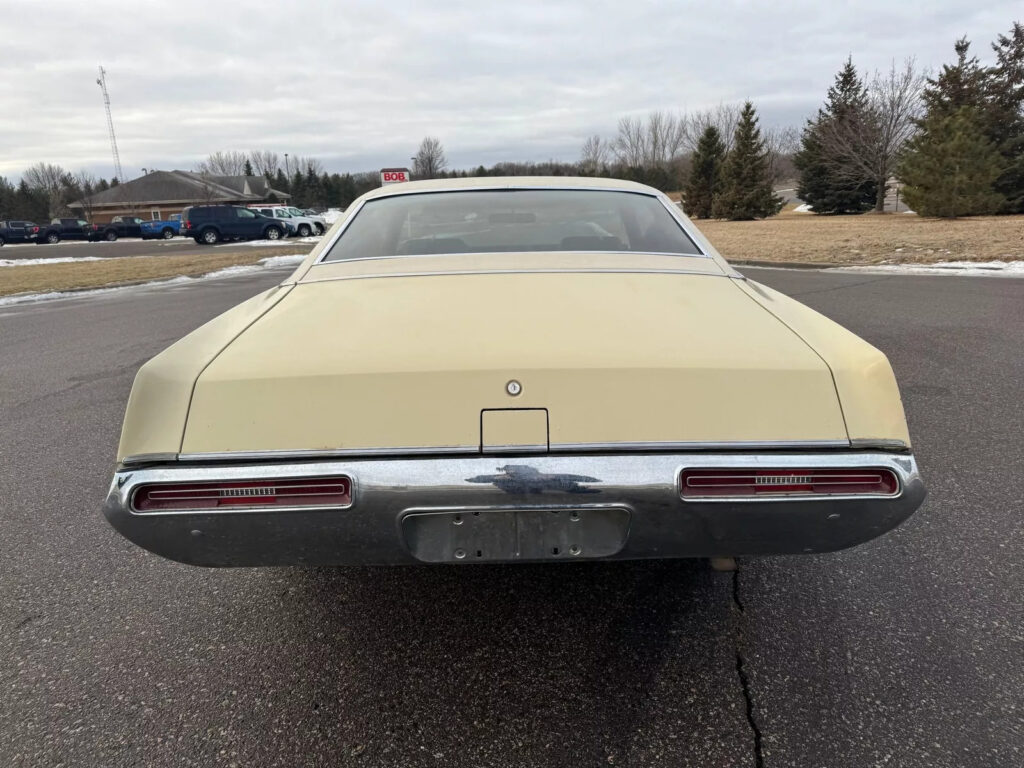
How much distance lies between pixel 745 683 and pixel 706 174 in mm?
42540

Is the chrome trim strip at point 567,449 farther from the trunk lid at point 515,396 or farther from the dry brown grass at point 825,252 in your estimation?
the dry brown grass at point 825,252

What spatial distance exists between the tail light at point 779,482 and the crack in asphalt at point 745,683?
67cm

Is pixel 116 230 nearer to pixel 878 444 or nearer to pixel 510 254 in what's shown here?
pixel 510 254

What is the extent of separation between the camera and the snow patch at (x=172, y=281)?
1243cm

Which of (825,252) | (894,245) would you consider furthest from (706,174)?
(825,252)

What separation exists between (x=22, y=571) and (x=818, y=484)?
9.69 ft

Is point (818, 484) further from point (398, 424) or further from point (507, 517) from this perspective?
point (398, 424)

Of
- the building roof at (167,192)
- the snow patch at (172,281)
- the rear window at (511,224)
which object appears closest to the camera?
the rear window at (511,224)

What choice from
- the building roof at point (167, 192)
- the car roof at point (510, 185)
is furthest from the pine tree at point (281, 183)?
the car roof at point (510, 185)

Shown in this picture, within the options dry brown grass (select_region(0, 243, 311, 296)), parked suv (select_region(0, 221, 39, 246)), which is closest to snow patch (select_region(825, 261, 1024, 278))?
dry brown grass (select_region(0, 243, 311, 296))

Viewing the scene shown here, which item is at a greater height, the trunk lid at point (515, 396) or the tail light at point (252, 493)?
the trunk lid at point (515, 396)

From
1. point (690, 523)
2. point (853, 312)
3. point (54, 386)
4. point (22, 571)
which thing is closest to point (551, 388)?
point (690, 523)

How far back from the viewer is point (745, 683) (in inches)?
76.5

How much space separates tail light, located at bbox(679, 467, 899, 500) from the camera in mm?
1587
